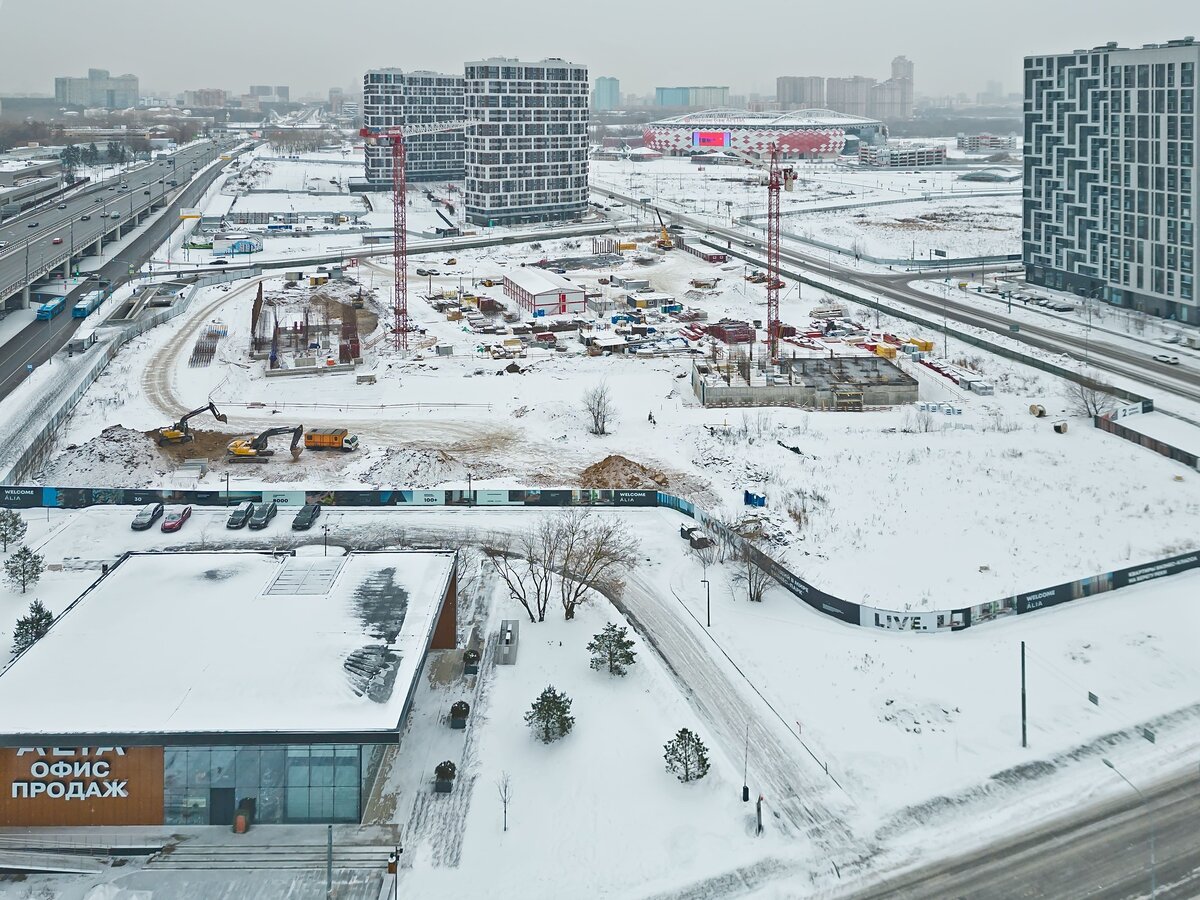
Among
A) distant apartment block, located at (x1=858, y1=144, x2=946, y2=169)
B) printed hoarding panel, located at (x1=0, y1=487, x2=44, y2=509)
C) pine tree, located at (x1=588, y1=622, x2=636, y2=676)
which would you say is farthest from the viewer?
distant apartment block, located at (x1=858, y1=144, x2=946, y2=169)

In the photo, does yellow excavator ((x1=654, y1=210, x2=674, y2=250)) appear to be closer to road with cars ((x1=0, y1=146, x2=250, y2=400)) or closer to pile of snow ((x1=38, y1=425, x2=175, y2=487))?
road with cars ((x1=0, y1=146, x2=250, y2=400))

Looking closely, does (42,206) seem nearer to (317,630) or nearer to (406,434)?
(406,434)

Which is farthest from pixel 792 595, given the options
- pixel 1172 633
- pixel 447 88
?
pixel 447 88

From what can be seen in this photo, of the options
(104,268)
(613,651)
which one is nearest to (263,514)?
(613,651)

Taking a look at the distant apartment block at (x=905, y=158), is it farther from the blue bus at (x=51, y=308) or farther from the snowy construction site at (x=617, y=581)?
the blue bus at (x=51, y=308)

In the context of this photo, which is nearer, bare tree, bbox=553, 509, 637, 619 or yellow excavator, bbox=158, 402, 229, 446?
bare tree, bbox=553, 509, 637, 619

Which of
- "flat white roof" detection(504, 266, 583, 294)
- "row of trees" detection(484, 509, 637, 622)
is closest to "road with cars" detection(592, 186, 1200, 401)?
"flat white roof" detection(504, 266, 583, 294)

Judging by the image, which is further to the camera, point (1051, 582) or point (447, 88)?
point (447, 88)
